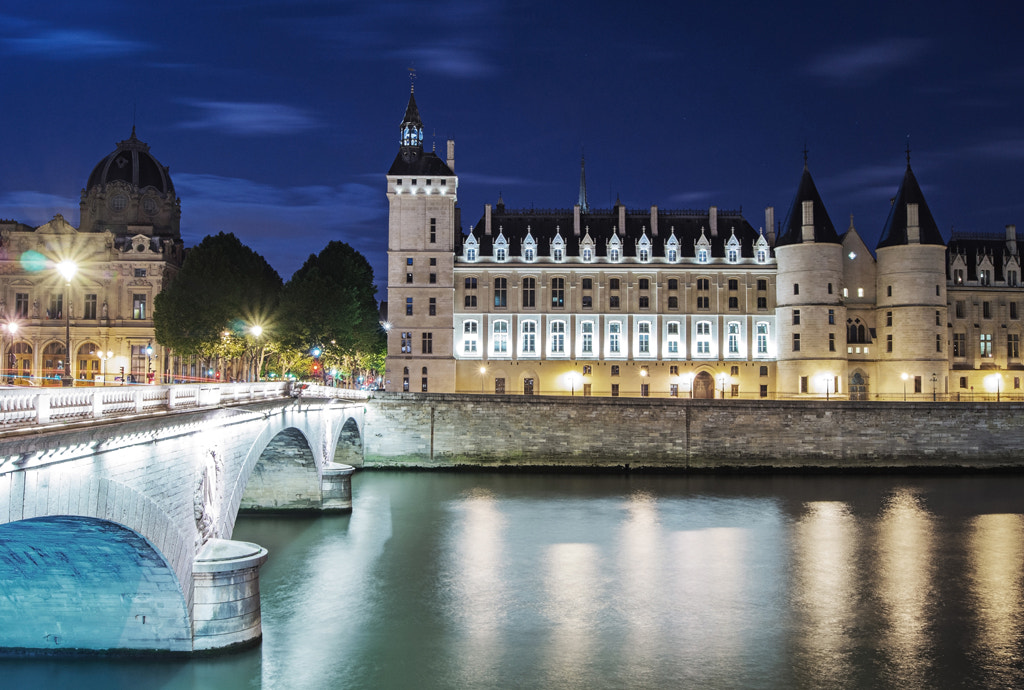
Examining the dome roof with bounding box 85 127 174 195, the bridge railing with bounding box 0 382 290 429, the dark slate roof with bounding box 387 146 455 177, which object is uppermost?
the dome roof with bounding box 85 127 174 195

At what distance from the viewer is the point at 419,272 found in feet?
242

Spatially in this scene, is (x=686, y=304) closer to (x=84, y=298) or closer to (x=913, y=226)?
(x=913, y=226)

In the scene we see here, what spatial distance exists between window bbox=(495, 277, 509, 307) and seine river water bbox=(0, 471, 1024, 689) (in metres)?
30.2

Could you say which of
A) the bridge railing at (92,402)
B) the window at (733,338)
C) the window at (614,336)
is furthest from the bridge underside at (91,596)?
the window at (733,338)

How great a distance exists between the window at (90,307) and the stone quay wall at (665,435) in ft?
111

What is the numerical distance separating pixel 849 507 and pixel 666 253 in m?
36.4

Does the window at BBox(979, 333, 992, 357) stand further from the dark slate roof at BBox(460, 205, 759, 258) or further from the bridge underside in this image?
the bridge underside

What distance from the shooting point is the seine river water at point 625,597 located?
2236 cm

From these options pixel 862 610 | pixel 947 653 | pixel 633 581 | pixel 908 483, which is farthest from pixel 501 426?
pixel 947 653

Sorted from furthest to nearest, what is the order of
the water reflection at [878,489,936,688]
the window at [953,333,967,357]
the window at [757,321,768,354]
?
the window at [953,333,967,357]
the window at [757,321,768,354]
the water reflection at [878,489,936,688]

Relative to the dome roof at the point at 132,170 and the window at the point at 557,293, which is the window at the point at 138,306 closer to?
the dome roof at the point at 132,170

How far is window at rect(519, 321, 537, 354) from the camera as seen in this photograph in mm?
76625

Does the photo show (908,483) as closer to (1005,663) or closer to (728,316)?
(728,316)

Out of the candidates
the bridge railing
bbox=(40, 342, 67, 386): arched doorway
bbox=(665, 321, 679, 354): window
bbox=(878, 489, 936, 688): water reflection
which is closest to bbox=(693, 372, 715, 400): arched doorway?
bbox=(665, 321, 679, 354): window
